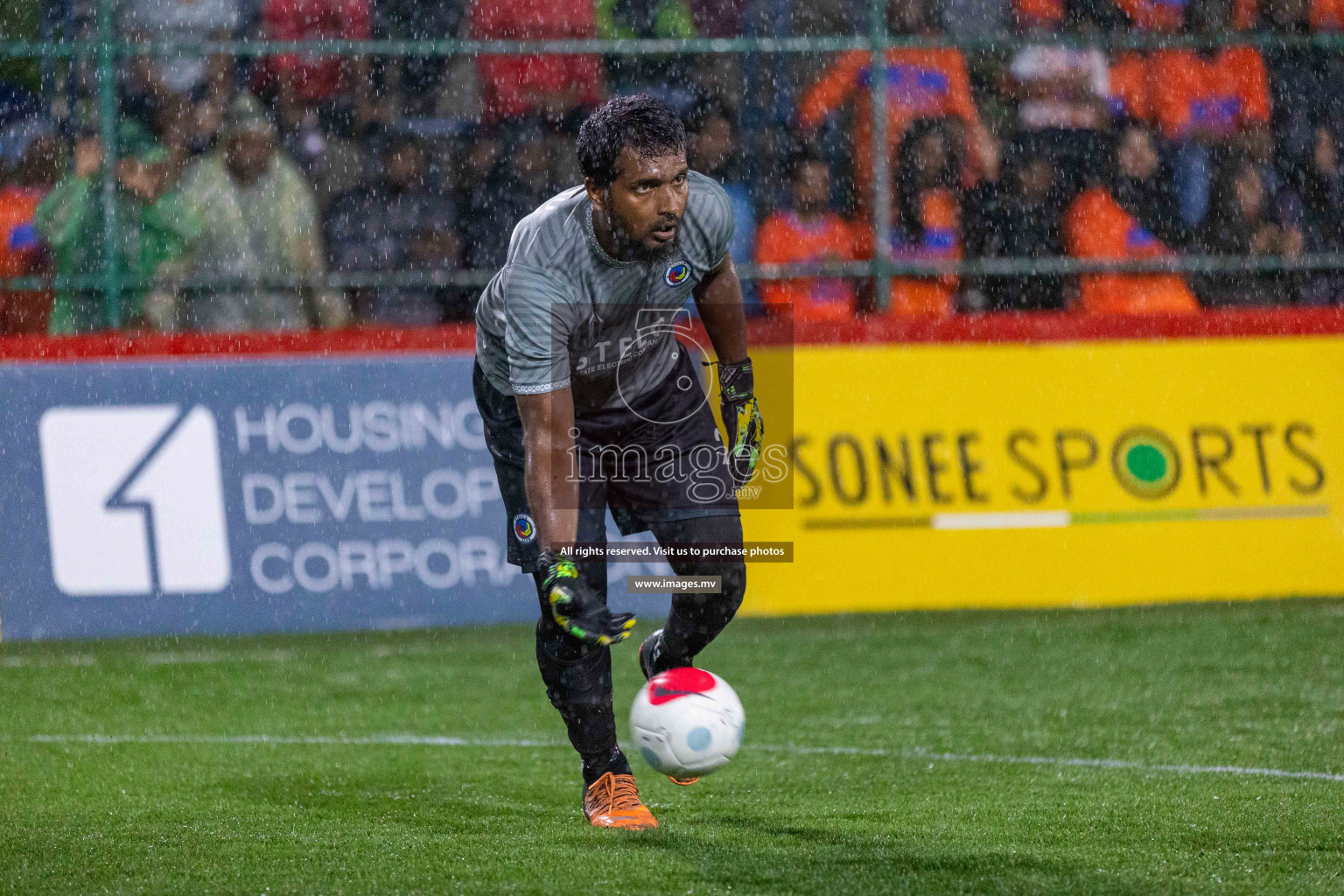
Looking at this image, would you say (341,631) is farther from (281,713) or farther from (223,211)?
(223,211)

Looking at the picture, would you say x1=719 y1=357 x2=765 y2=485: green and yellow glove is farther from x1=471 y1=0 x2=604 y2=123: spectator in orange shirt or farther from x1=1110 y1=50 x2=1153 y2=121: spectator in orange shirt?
x1=1110 y1=50 x2=1153 y2=121: spectator in orange shirt

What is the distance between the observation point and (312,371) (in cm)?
876

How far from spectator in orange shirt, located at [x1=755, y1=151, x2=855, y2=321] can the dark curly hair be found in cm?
489

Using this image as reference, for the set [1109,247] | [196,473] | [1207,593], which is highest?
[1109,247]

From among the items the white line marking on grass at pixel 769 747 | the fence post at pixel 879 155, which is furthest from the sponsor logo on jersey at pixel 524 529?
the fence post at pixel 879 155

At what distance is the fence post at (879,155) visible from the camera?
30.5 feet

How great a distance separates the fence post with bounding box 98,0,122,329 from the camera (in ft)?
29.1

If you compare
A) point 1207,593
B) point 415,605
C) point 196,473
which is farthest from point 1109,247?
point 196,473

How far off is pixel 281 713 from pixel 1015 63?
537 centimetres

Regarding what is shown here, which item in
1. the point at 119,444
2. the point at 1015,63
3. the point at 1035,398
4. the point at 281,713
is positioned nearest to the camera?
the point at 281,713

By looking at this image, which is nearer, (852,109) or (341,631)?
(341,631)

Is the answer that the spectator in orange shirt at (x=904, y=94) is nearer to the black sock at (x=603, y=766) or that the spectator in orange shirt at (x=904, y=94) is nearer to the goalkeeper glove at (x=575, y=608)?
the black sock at (x=603, y=766)

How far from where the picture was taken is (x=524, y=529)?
4.93m

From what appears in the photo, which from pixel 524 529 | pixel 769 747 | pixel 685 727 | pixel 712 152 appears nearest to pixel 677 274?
pixel 524 529
